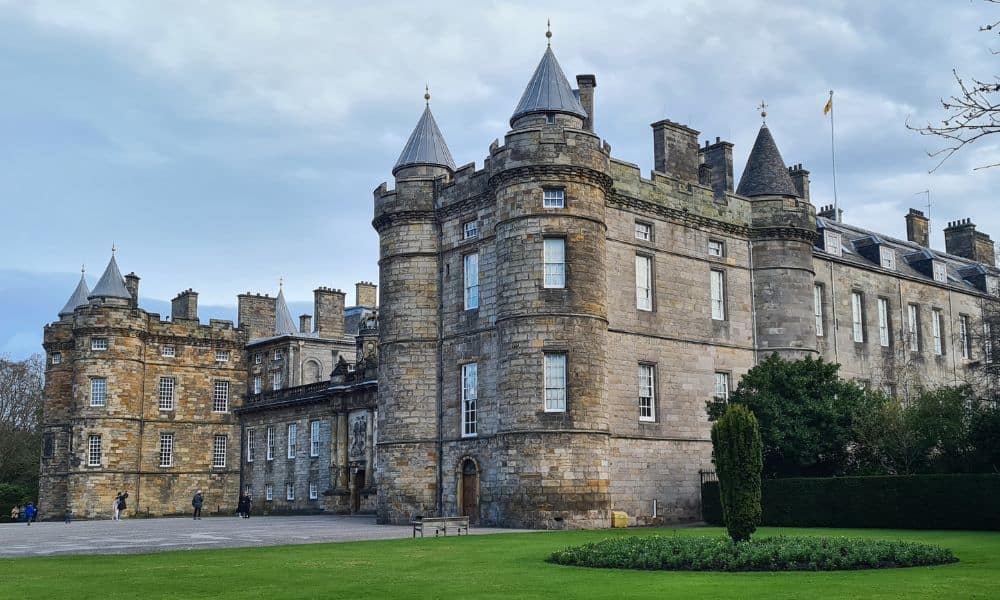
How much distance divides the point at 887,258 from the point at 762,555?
107 feet

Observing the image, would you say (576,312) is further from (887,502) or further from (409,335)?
(887,502)

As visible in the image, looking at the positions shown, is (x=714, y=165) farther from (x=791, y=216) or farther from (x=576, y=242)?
(x=576, y=242)

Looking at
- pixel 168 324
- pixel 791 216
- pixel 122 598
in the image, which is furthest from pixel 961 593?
pixel 168 324

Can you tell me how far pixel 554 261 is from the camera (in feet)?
106

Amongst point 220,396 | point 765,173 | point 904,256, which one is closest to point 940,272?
point 904,256

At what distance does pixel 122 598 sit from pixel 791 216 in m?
30.6

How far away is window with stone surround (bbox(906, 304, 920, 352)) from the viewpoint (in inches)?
1795

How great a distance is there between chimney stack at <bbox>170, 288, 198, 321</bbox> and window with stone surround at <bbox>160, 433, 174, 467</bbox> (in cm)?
727

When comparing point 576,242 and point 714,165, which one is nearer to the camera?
point 576,242

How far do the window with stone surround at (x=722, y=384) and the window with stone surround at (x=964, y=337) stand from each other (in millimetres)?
16654

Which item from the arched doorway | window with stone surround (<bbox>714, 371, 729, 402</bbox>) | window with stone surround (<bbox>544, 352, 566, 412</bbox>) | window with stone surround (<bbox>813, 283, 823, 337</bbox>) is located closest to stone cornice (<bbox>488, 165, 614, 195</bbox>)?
window with stone surround (<bbox>544, 352, 566, 412</bbox>)

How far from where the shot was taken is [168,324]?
59.2 meters

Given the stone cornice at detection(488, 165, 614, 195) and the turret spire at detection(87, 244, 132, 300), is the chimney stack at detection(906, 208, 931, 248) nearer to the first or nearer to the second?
the stone cornice at detection(488, 165, 614, 195)

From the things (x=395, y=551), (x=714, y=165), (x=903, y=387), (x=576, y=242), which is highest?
(x=714, y=165)
